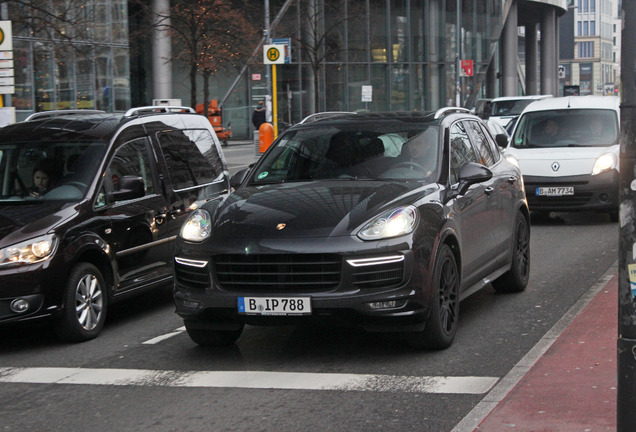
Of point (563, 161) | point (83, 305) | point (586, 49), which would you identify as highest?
point (586, 49)

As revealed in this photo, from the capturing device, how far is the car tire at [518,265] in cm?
909

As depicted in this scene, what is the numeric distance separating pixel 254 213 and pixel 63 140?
8.58 ft

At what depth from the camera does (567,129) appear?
1560cm

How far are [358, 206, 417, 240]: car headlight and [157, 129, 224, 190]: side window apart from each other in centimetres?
332

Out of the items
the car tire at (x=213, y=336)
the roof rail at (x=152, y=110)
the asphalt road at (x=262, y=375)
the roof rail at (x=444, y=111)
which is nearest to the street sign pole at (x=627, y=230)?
the asphalt road at (x=262, y=375)

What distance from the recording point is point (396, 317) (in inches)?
252

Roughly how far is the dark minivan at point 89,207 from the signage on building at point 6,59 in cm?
440

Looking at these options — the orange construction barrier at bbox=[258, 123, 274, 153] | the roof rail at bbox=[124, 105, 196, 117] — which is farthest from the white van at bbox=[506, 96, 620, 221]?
the orange construction barrier at bbox=[258, 123, 274, 153]

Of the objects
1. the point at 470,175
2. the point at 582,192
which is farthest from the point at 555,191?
the point at 470,175

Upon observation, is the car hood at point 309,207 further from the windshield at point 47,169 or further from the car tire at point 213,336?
the windshield at point 47,169

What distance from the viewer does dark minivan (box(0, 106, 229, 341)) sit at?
24.0ft

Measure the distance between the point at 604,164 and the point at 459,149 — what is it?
714cm

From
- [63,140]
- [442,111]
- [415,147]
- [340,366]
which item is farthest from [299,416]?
[63,140]

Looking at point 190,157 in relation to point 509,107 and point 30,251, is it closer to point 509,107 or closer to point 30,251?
point 30,251
